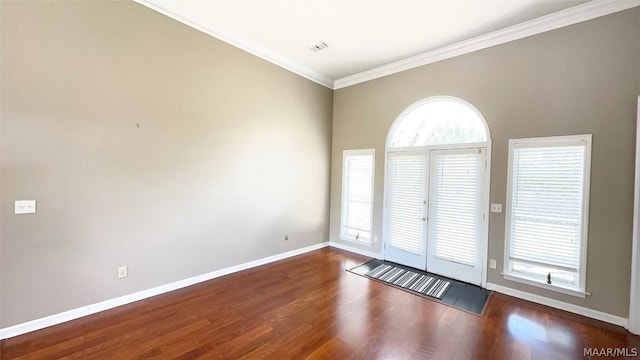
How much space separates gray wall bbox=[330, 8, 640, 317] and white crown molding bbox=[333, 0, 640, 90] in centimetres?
7

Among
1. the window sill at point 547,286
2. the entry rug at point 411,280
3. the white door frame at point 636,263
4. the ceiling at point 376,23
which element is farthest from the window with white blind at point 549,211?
the ceiling at point 376,23

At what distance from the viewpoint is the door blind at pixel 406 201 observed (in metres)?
4.11

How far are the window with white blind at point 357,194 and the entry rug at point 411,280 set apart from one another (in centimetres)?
83

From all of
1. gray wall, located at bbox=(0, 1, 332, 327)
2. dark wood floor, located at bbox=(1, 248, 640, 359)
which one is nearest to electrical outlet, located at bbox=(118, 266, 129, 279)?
gray wall, located at bbox=(0, 1, 332, 327)

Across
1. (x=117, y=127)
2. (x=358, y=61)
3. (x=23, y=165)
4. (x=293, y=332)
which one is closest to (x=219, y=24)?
(x=117, y=127)

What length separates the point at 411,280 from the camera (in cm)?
366

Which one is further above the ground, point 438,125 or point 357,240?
point 438,125

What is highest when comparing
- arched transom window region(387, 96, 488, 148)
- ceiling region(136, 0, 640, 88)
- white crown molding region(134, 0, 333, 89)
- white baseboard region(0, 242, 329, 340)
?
ceiling region(136, 0, 640, 88)

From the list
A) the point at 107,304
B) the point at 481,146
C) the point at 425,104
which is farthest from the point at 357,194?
the point at 107,304

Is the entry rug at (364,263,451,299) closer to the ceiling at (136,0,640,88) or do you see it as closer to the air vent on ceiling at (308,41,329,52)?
the ceiling at (136,0,640,88)

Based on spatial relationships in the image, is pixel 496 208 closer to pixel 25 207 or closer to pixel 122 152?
pixel 122 152

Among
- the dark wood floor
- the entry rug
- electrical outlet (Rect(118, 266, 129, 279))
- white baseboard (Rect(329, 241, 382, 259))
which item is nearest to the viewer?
the dark wood floor

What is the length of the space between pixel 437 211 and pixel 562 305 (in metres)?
1.70

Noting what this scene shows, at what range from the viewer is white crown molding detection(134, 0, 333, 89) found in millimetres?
2947
